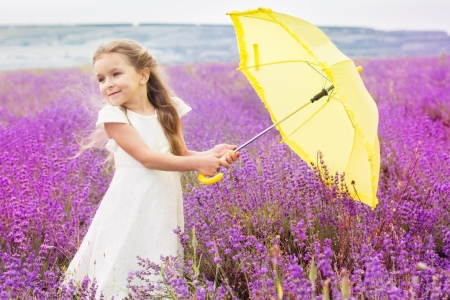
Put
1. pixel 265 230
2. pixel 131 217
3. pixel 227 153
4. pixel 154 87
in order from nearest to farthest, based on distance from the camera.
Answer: pixel 227 153
pixel 131 217
pixel 265 230
pixel 154 87

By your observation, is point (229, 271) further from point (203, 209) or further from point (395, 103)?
point (395, 103)

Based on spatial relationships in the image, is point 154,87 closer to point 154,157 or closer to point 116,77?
point 116,77

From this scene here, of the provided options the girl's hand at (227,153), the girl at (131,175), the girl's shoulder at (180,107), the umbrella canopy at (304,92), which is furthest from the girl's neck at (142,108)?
the umbrella canopy at (304,92)

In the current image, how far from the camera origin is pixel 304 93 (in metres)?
2.54

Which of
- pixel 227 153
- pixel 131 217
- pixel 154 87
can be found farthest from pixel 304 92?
pixel 131 217

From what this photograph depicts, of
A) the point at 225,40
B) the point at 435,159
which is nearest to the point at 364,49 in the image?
the point at 225,40

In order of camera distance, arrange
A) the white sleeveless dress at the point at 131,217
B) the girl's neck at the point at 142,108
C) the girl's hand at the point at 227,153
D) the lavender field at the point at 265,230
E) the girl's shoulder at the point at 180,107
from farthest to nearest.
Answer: the girl's shoulder at the point at 180,107
the girl's neck at the point at 142,108
the white sleeveless dress at the point at 131,217
the girl's hand at the point at 227,153
the lavender field at the point at 265,230

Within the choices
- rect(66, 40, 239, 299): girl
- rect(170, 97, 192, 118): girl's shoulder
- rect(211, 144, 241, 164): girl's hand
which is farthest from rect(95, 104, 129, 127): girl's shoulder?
rect(211, 144, 241, 164): girl's hand

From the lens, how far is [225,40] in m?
36.0

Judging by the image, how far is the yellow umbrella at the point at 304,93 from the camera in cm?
219

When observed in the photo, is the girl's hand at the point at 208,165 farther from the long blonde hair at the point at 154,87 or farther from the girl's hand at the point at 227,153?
the long blonde hair at the point at 154,87

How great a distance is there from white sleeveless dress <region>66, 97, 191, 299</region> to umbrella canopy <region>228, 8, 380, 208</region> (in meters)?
0.65

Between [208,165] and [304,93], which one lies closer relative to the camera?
[208,165]

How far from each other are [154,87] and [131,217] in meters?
0.66
